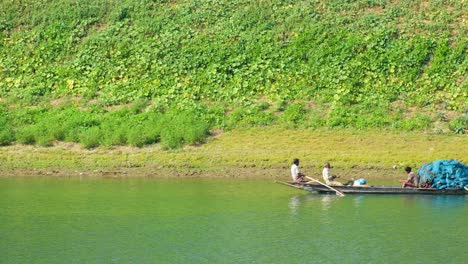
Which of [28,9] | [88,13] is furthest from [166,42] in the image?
[28,9]

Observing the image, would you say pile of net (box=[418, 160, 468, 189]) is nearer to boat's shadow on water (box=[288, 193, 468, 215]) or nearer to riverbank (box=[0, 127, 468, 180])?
boat's shadow on water (box=[288, 193, 468, 215])

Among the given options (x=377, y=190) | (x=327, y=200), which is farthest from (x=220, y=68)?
(x=377, y=190)

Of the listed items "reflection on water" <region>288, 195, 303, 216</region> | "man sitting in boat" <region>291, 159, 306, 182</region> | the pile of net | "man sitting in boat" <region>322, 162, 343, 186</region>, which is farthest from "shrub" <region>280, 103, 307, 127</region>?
the pile of net

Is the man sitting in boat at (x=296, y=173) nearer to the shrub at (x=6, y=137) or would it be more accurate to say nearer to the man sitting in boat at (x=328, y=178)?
the man sitting in boat at (x=328, y=178)

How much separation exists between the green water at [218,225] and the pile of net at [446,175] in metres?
0.47

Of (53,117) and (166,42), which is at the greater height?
(166,42)

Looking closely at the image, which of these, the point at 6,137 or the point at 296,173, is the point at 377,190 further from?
the point at 6,137

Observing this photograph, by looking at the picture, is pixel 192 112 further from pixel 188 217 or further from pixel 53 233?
pixel 53 233

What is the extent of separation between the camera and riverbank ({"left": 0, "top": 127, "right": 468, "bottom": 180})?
30344 millimetres

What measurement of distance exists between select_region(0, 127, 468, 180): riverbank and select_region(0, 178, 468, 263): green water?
2.00 m

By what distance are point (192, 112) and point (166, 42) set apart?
620 cm

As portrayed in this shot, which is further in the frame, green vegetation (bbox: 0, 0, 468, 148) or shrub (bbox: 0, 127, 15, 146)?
green vegetation (bbox: 0, 0, 468, 148)

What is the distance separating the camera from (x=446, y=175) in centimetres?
2636

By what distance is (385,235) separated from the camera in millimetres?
21016
